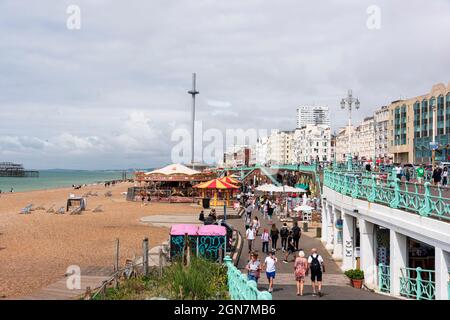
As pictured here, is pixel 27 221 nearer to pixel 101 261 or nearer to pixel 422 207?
pixel 101 261

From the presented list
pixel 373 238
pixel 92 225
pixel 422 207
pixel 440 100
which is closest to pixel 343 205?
pixel 373 238

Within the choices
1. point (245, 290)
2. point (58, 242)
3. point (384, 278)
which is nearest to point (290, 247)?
point (384, 278)

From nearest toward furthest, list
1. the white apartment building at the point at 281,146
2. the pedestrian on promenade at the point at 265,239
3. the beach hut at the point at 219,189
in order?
1. the pedestrian on promenade at the point at 265,239
2. the beach hut at the point at 219,189
3. the white apartment building at the point at 281,146

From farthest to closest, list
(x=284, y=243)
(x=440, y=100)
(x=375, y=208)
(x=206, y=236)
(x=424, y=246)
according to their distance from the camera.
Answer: (x=440, y=100)
(x=284, y=243)
(x=206, y=236)
(x=424, y=246)
(x=375, y=208)

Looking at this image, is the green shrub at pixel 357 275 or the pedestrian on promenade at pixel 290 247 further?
the pedestrian on promenade at pixel 290 247

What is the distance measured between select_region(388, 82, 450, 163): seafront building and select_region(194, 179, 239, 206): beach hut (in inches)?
1423

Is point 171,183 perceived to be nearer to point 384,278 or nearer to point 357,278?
point 357,278

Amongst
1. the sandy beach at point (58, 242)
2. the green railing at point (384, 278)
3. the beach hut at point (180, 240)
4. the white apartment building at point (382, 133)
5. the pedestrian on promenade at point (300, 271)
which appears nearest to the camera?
the pedestrian on promenade at point (300, 271)

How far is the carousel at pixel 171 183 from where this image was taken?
46.9m

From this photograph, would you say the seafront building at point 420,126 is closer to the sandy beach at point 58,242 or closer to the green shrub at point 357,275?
the sandy beach at point 58,242

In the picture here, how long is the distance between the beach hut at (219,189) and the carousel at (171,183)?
12.4 ft

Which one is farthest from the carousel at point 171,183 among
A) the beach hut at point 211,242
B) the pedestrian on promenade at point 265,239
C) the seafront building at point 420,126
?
the seafront building at point 420,126

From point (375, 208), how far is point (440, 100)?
65305 mm
